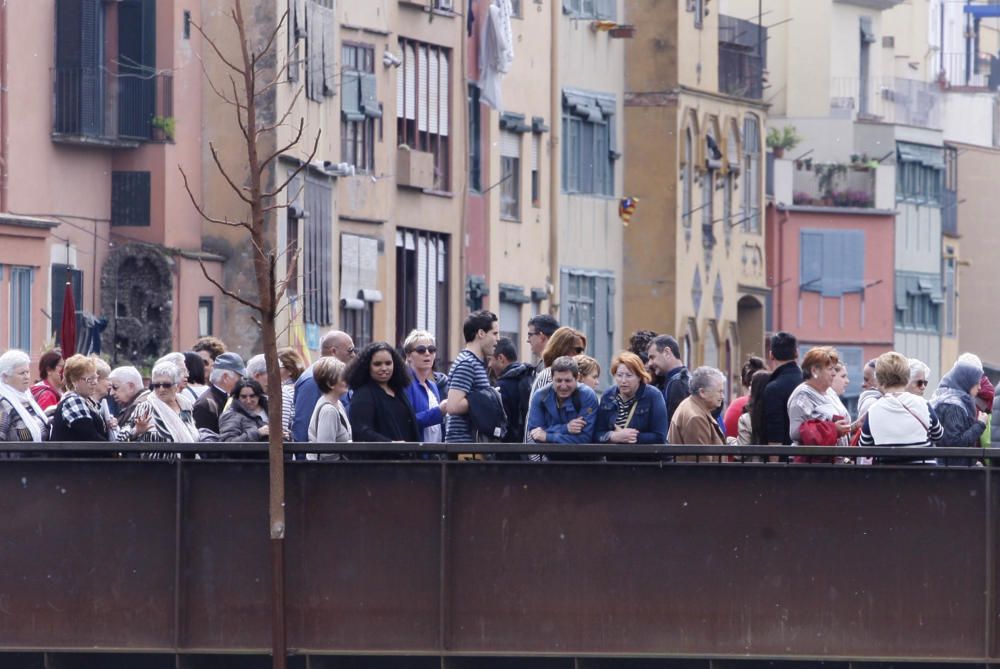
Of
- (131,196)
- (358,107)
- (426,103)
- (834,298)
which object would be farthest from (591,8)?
(834,298)

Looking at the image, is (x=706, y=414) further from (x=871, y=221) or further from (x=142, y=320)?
(x=871, y=221)

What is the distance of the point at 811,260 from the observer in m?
72.6

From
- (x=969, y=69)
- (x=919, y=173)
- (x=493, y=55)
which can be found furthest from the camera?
(x=969, y=69)

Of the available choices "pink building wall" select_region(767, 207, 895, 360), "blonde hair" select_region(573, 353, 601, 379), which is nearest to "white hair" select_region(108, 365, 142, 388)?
"blonde hair" select_region(573, 353, 601, 379)

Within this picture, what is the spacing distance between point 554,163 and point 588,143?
3.06 meters

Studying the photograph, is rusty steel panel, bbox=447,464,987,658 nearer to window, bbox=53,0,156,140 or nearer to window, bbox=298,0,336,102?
window, bbox=53,0,156,140

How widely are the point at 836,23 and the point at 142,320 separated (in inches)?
1625

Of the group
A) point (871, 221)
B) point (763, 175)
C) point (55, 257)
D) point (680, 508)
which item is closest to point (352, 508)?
point (680, 508)

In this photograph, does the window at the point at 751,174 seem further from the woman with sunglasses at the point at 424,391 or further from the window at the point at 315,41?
the woman with sunglasses at the point at 424,391

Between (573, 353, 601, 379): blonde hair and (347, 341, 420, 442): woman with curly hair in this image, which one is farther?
(573, 353, 601, 379): blonde hair

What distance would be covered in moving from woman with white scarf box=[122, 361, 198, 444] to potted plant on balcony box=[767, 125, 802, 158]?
54932 millimetres

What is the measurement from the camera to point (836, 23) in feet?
247

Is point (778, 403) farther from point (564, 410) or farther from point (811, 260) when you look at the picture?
point (811, 260)

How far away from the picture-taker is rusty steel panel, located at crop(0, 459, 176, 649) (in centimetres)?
1487
